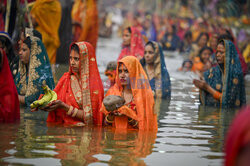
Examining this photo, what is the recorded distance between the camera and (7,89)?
6.18 meters

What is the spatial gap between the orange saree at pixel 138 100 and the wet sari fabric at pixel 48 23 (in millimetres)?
5036

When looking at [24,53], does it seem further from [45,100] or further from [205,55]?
[205,55]

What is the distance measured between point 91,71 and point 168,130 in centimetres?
120

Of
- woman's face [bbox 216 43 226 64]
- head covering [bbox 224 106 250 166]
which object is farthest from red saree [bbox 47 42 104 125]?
head covering [bbox 224 106 250 166]

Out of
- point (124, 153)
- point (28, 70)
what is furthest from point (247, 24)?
point (124, 153)

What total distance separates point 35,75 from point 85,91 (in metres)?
1.31

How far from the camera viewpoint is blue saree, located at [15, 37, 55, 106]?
7180 millimetres

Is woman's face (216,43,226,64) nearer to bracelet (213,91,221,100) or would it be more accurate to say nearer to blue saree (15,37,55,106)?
bracelet (213,91,221,100)

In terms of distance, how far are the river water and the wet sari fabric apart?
3.90 m

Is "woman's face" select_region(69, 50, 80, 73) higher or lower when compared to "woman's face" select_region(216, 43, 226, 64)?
lower

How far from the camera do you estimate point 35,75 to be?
7.21 metres

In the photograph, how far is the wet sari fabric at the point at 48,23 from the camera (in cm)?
1102

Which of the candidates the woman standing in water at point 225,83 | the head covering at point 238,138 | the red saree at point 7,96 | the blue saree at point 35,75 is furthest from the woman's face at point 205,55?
the head covering at point 238,138

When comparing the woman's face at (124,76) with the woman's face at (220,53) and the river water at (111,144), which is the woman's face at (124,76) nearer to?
the river water at (111,144)
